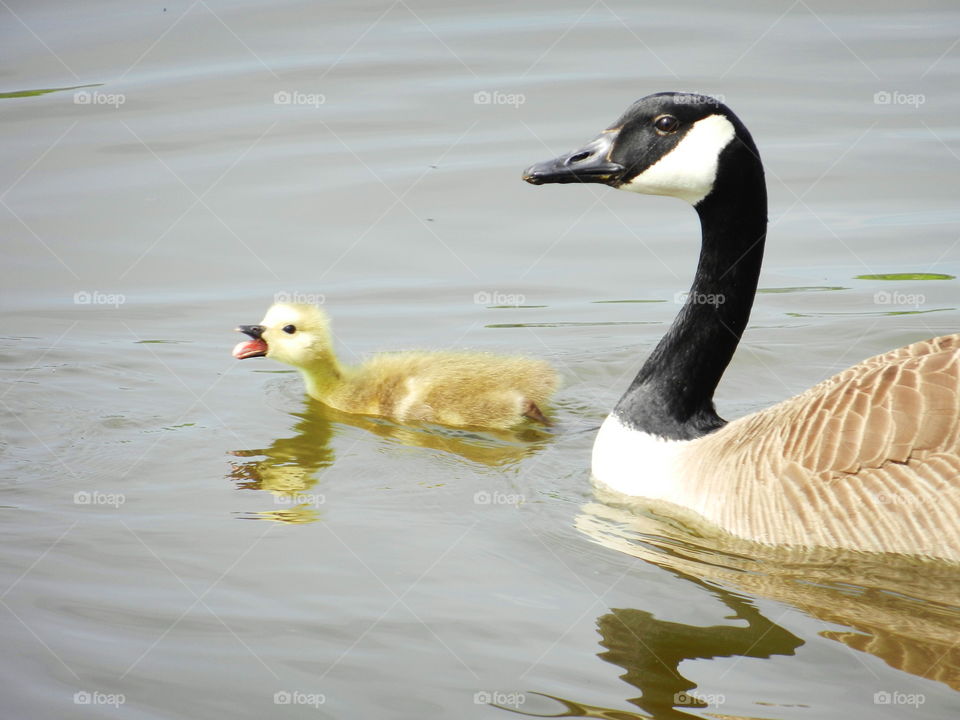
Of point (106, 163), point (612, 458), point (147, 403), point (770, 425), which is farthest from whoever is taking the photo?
point (106, 163)

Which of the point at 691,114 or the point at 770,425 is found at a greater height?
the point at 691,114

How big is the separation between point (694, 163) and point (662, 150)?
0.58 ft

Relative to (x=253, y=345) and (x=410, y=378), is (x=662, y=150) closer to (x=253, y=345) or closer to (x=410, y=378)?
(x=410, y=378)

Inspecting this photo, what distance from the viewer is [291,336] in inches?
288

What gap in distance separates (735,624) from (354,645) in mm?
1535

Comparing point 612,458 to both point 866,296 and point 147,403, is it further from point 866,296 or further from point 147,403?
point 866,296

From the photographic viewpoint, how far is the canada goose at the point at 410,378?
6973mm

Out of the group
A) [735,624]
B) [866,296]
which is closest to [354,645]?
[735,624]

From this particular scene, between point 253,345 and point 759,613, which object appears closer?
point 759,613

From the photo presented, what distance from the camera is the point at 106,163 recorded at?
11289mm

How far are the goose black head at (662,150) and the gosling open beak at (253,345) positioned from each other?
2.23 meters

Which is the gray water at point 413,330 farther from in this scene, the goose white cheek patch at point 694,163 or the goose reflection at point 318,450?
the goose white cheek patch at point 694,163

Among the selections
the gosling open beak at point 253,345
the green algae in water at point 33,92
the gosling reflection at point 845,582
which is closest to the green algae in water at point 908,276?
the gosling reflection at point 845,582

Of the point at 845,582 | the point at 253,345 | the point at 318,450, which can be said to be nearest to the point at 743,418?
the point at 845,582
